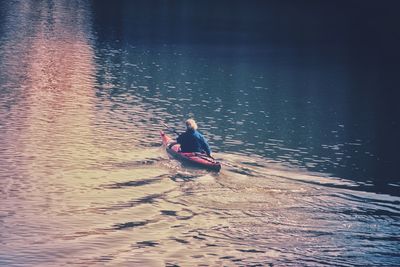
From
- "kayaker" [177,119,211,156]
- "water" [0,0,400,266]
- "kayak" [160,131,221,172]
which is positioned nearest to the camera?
"water" [0,0,400,266]

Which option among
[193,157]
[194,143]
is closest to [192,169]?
[193,157]

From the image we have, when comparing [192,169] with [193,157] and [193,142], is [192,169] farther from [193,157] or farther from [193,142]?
[193,142]

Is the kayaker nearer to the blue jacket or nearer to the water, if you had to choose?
the blue jacket

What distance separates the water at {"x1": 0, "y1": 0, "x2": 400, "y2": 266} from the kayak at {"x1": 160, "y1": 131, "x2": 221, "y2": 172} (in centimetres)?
47

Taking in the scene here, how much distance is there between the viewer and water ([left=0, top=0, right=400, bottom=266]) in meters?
31.8

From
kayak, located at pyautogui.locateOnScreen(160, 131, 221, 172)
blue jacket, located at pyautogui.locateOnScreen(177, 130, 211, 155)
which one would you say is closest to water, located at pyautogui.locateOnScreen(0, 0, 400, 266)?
kayak, located at pyautogui.locateOnScreen(160, 131, 221, 172)

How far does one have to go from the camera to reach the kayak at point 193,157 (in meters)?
40.7

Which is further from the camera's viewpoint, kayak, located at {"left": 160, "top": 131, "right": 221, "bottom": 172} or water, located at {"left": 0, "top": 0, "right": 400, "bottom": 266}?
kayak, located at {"left": 160, "top": 131, "right": 221, "bottom": 172}

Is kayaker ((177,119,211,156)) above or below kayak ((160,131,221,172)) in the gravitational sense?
above

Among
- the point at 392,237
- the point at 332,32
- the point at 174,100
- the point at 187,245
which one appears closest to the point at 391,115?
the point at 174,100

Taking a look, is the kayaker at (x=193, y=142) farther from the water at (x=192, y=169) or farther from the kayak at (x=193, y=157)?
the water at (x=192, y=169)

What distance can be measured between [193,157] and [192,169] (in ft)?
2.32

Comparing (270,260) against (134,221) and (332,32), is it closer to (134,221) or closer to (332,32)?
(134,221)

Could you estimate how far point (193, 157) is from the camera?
139 feet
